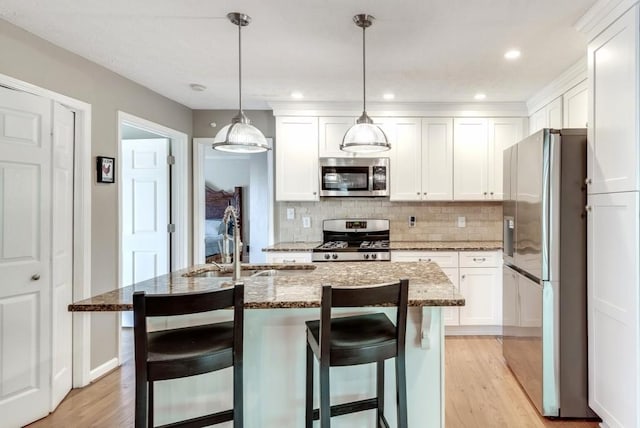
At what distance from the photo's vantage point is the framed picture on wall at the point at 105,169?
288 centimetres

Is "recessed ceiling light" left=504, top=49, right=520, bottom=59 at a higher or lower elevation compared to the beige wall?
higher

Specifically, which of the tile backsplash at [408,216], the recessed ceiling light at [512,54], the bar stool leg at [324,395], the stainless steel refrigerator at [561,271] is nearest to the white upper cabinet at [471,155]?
the tile backsplash at [408,216]

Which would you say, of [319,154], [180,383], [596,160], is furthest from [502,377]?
[319,154]

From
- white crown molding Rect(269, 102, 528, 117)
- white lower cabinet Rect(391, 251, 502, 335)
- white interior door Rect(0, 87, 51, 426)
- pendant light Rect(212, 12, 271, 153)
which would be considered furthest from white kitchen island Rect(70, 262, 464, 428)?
white crown molding Rect(269, 102, 528, 117)

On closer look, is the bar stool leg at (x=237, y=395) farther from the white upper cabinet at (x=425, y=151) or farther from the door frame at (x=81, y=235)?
the white upper cabinet at (x=425, y=151)

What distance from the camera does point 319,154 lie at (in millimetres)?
4051

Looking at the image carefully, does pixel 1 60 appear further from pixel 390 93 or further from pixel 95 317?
pixel 390 93

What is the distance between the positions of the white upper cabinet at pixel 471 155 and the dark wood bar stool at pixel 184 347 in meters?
3.27

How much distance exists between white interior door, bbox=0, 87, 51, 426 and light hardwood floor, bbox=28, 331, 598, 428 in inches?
9.4

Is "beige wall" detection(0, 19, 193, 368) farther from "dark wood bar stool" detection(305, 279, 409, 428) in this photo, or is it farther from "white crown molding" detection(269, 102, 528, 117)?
"dark wood bar stool" detection(305, 279, 409, 428)

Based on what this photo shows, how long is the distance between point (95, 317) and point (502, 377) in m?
3.15

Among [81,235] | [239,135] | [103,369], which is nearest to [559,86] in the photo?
[239,135]

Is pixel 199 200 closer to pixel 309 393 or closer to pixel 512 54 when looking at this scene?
pixel 309 393

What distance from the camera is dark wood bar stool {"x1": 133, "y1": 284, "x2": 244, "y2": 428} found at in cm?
131
